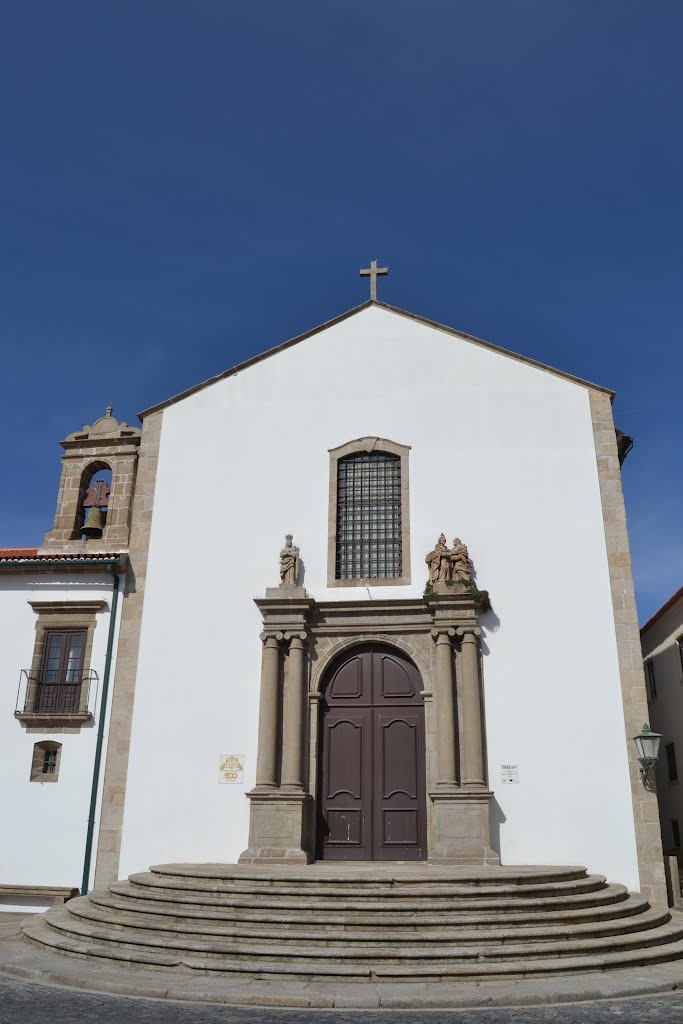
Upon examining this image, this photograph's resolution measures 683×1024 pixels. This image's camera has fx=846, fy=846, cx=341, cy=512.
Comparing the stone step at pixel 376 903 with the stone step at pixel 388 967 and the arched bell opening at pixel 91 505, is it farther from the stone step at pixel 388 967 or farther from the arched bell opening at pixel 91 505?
the arched bell opening at pixel 91 505

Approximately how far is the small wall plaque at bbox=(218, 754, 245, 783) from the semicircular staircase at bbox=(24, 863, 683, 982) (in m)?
1.66

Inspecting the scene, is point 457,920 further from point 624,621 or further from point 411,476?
point 411,476

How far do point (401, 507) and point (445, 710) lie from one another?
3445 mm

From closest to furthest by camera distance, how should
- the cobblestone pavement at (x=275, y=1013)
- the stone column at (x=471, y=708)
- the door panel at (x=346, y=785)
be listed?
the cobblestone pavement at (x=275, y=1013) → the stone column at (x=471, y=708) → the door panel at (x=346, y=785)

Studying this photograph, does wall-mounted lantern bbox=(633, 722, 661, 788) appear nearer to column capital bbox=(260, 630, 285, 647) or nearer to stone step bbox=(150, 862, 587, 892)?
stone step bbox=(150, 862, 587, 892)

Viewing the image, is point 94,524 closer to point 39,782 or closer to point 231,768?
point 39,782

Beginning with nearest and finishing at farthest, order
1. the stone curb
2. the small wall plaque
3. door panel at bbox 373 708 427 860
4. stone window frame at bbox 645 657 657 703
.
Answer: the stone curb → door panel at bbox 373 708 427 860 → the small wall plaque → stone window frame at bbox 645 657 657 703

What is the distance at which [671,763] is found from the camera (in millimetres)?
17719

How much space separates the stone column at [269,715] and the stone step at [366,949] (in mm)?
3234

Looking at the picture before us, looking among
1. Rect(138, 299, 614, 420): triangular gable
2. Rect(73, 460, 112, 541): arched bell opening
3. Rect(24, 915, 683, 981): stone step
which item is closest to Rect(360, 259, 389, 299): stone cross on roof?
Rect(138, 299, 614, 420): triangular gable

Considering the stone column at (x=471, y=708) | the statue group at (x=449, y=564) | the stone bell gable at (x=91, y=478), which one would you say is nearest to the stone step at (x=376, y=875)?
the stone column at (x=471, y=708)

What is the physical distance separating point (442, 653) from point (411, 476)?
308 cm

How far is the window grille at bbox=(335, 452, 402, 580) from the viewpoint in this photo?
14.0 metres

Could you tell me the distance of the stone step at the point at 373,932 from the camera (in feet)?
29.5
